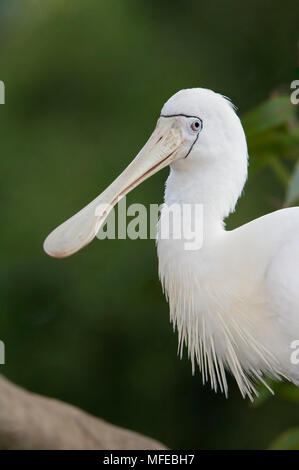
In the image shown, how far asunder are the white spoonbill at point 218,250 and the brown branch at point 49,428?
575 millimetres

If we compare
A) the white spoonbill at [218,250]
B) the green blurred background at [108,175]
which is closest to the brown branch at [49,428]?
the white spoonbill at [218,250]

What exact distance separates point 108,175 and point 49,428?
1.94 meters

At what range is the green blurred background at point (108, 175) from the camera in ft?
13.4

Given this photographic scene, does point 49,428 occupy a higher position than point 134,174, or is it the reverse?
point 134,174

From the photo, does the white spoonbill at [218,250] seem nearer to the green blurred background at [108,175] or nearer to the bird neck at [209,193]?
the bird neck at [209,193]

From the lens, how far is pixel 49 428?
224 centimetres

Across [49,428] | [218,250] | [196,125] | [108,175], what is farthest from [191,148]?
[108,175]

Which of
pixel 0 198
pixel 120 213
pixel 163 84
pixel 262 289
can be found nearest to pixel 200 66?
pixel 163 84

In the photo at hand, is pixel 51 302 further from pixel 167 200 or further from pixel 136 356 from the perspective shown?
pixel 167 200

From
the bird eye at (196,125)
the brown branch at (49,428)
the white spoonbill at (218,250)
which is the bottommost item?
the brown branch at (49,428)

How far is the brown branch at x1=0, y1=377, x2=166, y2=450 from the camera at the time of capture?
7.12 feet

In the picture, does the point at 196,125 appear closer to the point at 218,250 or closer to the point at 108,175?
the point at 218,250

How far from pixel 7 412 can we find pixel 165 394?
220 cm

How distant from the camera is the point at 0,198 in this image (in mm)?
4176
